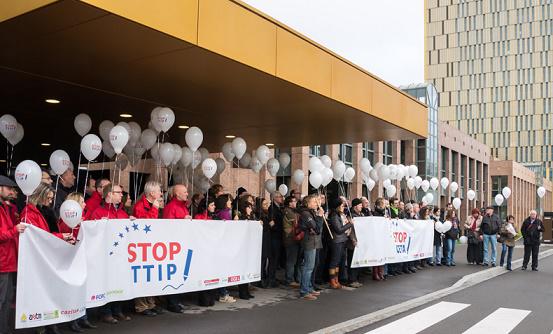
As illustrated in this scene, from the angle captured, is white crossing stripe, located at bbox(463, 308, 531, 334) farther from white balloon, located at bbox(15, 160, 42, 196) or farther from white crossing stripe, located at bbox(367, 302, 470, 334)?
white balloon, located at bbox(15, 160, 42, 196)

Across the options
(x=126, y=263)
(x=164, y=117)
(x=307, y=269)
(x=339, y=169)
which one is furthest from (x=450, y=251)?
(x=126, y=263)

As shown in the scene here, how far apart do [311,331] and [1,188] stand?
4252 mm

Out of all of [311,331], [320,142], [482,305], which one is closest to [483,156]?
[320,142]

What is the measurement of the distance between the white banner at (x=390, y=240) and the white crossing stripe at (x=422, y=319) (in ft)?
8.05

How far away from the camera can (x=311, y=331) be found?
720 centimetres

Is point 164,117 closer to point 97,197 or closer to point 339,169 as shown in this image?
point 97,197

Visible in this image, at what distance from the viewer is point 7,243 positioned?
5918mm

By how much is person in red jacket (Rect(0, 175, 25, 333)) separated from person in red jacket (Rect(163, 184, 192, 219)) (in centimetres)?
254

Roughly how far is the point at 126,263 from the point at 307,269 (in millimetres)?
3596

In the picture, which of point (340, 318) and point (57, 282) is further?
point (340, 318)

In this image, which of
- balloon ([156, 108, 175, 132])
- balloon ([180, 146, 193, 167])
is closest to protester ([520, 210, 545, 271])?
balloon ([180, 146, 193, 167])

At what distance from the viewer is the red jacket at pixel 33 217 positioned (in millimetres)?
6145

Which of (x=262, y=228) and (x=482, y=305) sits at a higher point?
(x=262, y=228)

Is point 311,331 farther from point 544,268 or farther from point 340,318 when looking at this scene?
point 544,268
